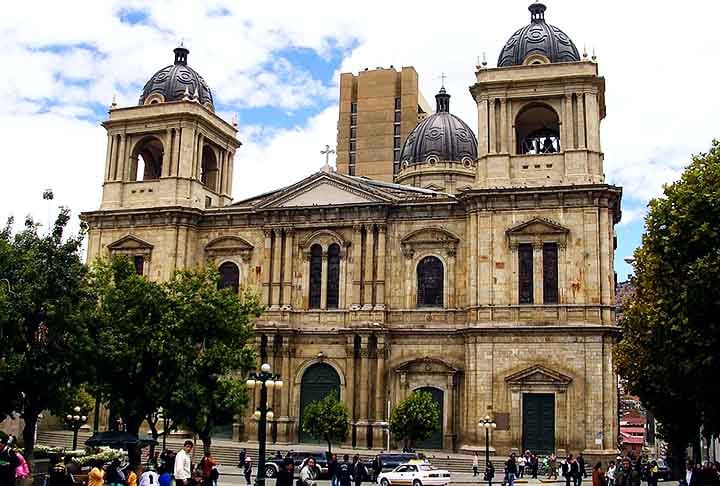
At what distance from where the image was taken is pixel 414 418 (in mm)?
40219

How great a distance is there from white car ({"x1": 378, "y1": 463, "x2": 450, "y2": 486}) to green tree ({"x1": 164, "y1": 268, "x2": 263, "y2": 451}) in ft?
21.3

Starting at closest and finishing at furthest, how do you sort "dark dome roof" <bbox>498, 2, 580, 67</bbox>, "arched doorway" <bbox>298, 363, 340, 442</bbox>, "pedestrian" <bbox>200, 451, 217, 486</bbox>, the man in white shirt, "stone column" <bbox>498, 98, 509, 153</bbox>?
the man in white shirt → "pedestrian" <bbox>200, 451, 217, 486</bbox> → "stone column" <bbox>498, 98, 509, 153</bbox> → "dark dome roof" <bbox>498, 2, 580, 67</bbox> → "arched doorway" <bbox>298, 363, 340, 442</bbox>

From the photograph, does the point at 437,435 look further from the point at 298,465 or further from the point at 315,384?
the point at 298,465

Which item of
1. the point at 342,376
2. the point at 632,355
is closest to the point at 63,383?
the point at 342,376

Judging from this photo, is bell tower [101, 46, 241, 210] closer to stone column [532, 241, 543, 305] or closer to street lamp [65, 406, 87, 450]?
street lamp [65, 406, 87, 450]

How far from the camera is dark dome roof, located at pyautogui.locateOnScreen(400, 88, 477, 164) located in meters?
62.8

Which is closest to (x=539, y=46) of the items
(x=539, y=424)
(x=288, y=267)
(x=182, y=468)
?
(x=288, y=267)

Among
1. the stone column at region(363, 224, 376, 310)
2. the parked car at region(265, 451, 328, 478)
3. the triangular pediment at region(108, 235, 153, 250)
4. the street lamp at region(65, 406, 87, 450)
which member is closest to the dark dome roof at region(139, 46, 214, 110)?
the triangular pediment at region(108, 235, 153, 250)

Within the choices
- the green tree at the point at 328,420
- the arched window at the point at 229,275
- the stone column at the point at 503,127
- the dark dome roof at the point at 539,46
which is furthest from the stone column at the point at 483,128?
the arched window at the point at 229,275

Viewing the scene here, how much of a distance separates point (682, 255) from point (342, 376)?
24.6 m

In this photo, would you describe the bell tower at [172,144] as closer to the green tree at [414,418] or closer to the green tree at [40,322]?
the green tree at [414,418]

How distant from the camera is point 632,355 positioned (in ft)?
122

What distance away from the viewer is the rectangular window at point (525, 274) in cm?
4300

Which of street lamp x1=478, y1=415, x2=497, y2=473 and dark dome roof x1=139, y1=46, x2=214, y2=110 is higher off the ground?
dark dome roof x1=139, y1=46, x2=214, y2=110
